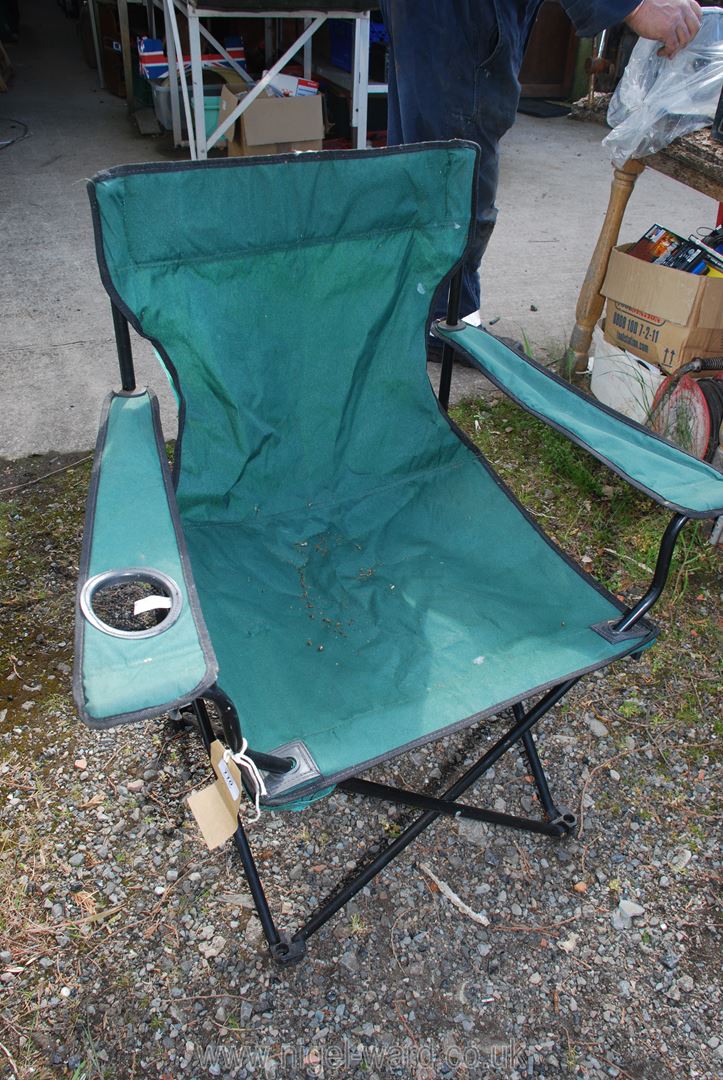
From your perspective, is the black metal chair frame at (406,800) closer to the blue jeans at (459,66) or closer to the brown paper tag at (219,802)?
the brown paper tag at (219,802)

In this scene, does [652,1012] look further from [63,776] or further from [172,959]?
[63,776]

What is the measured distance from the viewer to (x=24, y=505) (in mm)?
2203

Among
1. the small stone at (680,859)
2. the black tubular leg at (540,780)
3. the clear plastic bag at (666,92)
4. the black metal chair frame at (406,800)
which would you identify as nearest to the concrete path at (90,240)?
the clear plastic bag at (666,92)

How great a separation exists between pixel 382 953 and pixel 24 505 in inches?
58.4

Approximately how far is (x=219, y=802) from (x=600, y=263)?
7.02ft

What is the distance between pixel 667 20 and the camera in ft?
6.55

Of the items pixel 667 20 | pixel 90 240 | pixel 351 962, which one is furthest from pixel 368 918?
pixel 90 240

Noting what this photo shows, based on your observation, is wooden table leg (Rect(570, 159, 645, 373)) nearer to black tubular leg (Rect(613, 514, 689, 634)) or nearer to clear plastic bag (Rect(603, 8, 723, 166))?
clear plastic bag (Rect(603, 8, 723, 166))

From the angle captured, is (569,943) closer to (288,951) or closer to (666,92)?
(288,951)

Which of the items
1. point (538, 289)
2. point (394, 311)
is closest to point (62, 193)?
point (538, 289)

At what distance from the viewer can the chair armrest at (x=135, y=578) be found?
2.84ft

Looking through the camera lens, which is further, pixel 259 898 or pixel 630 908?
pixel 630 908

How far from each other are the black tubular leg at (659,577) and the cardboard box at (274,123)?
11.2ft

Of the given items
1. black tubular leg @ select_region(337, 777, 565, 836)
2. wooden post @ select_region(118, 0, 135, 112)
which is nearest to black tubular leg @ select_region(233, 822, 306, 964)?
black tubular leg @ select_region(337, 777, 565, 836)
